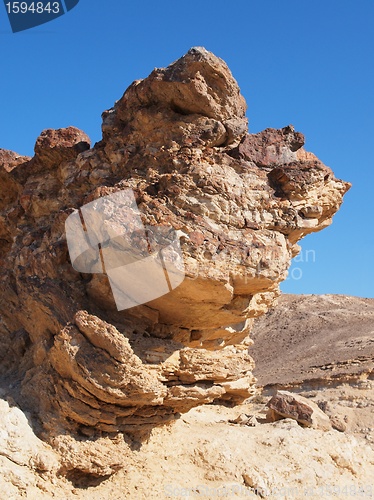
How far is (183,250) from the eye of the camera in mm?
6984

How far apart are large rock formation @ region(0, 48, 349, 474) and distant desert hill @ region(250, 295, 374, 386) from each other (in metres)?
9.31

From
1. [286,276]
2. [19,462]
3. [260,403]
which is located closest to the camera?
[19,462]

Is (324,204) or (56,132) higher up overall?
(56,132)

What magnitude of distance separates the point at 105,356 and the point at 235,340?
13.5 feet

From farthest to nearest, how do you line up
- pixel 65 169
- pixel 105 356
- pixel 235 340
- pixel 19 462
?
pixel 235 340 < pixel 65 169 < pixel 105 356 < pixel 19 462

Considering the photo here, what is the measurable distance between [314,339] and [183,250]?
74.2ft

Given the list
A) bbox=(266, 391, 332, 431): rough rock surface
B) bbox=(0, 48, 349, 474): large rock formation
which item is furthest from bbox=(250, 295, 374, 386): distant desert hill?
bbox=(0, 48, 349, 474): large rock formation

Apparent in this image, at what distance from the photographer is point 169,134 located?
27.9 ft

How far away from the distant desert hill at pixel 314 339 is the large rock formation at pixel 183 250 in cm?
931

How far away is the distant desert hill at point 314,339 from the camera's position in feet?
63.4

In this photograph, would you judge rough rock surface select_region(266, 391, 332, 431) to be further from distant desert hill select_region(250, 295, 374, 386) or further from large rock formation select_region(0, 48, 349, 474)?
distant desert hill select_region(250, 295, 374, 386)

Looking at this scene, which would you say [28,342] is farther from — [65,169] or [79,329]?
[65,169]

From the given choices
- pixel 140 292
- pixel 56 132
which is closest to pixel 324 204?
pixel 140 292

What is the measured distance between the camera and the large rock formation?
7.04m
